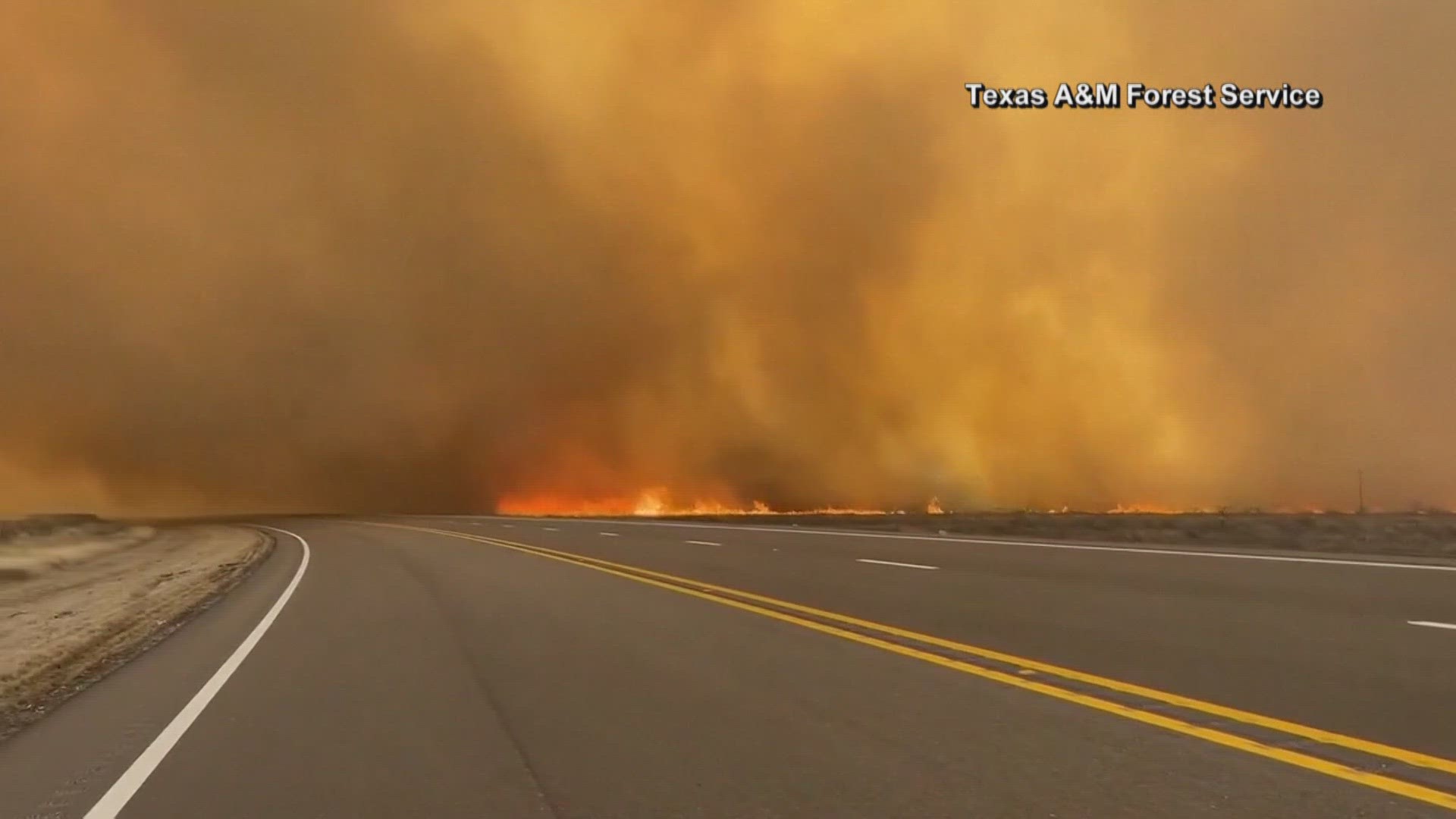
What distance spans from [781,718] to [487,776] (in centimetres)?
197

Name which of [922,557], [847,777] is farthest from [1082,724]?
[922,557]

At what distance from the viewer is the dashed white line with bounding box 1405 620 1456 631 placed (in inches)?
369

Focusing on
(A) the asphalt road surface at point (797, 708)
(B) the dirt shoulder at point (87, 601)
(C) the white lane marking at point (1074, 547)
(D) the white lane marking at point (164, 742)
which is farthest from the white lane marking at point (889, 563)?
(B) the dirt shoulder at point (87, 601)

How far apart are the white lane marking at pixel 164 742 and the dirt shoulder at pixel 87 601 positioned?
44.1 inches

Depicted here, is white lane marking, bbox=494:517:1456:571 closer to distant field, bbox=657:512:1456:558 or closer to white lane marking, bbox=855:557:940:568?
distant field, bbox=657:512:1456:558

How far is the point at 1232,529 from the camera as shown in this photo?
23500mm

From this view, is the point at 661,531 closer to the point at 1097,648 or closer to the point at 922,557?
the point at 922,557

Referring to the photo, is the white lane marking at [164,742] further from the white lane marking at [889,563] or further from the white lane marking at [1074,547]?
the white lane marking at [1074,547]

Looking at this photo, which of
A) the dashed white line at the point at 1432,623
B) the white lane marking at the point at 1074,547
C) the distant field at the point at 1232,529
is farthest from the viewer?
the distant field at the point at 1232,529

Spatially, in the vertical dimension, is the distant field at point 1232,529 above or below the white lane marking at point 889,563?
above

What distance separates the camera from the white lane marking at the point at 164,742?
5074mm

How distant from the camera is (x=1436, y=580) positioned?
1298 centimetres

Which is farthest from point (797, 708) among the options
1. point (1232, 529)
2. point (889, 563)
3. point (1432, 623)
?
point (1232, 529)

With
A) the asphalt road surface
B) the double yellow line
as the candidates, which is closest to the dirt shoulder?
the asphalt road surface
